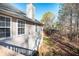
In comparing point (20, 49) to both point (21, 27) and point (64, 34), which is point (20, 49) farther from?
point (64, 34)

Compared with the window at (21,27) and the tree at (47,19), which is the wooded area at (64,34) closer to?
the tree at (47,19)

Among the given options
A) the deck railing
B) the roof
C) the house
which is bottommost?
the deck railing

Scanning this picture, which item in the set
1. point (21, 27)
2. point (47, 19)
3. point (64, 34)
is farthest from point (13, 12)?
point (64, 34)

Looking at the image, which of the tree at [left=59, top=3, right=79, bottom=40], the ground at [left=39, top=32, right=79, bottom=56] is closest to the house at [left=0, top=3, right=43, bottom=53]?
the ground at [left=39, top=32, right=79, bottom=56]

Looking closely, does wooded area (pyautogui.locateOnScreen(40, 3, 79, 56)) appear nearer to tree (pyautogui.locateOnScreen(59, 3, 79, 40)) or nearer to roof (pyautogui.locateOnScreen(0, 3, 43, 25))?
tree (pyautogui.locateOnScreen(59, 3, 79, 40))

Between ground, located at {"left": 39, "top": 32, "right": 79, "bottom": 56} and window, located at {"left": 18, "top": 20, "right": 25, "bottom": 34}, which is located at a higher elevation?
window, located at {"left": 18, "top": 20, "right": 25, "bottom": 34}

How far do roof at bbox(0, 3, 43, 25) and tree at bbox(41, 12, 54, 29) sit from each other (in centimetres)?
9

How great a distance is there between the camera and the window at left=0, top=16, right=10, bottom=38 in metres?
2.75

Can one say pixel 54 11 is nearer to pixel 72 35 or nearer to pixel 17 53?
pixel 72 35

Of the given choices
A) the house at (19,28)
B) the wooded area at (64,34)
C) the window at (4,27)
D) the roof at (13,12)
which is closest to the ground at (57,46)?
the wooded area at (64,34)

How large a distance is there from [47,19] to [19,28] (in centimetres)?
45

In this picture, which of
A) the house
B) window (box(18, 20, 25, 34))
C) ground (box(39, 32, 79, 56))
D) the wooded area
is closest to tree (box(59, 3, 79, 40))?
the wooded area

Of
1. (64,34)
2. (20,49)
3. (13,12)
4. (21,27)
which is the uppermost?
(13,12)

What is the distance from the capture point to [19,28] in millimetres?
2812
